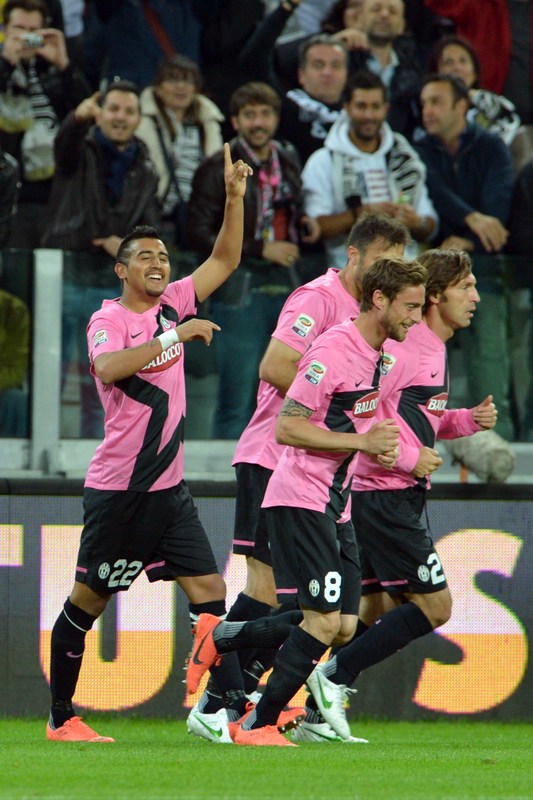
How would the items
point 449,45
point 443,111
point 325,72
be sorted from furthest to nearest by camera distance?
point 449,45 < point 325,72 < point 443,111

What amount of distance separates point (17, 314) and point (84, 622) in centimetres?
244

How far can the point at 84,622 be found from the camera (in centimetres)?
623

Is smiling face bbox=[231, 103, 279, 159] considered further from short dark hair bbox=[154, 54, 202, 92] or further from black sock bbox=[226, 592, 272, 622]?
black sock bbox=[226, 592, 272, 622]

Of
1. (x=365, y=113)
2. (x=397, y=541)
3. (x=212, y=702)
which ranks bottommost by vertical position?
(x=212, y=702)

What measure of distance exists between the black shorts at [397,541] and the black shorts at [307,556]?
73cm

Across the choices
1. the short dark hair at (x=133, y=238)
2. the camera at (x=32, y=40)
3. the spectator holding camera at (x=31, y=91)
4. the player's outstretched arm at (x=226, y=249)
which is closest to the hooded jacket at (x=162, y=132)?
the spectator holding camera at (x=31, y=91)

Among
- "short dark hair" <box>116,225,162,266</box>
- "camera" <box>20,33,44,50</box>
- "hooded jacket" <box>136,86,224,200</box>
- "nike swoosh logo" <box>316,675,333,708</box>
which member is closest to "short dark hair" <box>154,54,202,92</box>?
"hooded jacket" <box>136,86,224,200</box>

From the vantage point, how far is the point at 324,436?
5.48 meters

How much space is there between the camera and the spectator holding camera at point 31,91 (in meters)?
9.54

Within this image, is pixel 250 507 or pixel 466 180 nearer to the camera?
pixel 250 507

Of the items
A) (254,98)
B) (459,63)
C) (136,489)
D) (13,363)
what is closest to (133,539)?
(136,489)

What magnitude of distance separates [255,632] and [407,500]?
112 cm

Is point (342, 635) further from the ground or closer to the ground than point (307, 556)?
closer to the ground

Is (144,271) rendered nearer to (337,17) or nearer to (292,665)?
(292,665)
